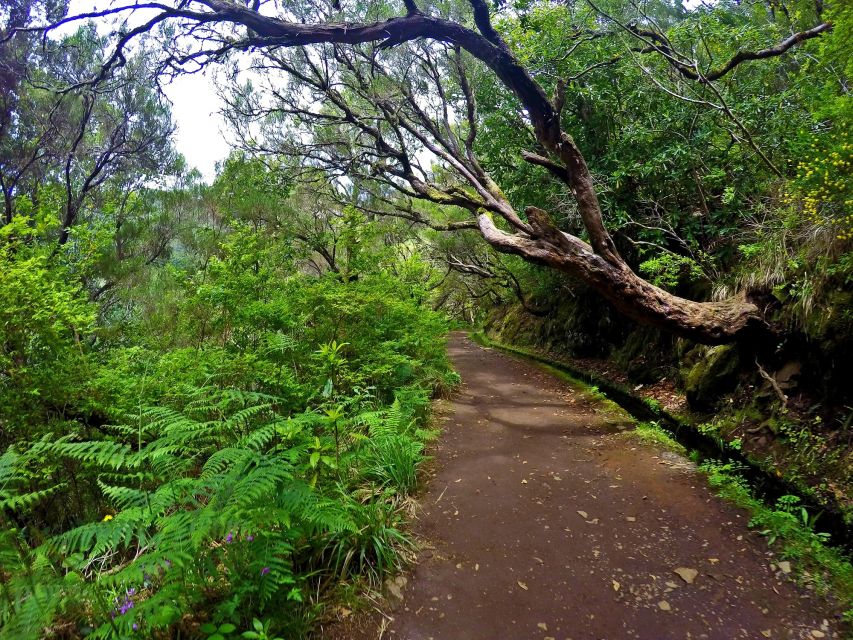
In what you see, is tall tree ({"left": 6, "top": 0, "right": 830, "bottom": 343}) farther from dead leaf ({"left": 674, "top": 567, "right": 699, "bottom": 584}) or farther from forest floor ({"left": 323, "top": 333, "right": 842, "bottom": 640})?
dead leaf ({"left": 674, "top": 567, "right": 699, "bottom": 584})

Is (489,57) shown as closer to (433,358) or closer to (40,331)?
(433,358)

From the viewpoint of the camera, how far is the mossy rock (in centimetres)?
482

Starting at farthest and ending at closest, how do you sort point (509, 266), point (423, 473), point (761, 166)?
point (509, 266), point (761, 166), point (423, 473)

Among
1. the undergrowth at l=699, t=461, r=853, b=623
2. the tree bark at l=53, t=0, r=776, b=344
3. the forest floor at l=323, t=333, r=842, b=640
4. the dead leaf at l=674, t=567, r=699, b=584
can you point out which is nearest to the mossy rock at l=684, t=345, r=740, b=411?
the tree bark at l=53, t=0, r=776, b=344

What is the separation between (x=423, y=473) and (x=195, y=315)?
17.4 feet

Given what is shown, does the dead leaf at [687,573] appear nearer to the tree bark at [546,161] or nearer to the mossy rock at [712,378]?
the mossy rock at [712,378]

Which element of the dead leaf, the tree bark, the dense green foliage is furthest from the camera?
the tree bark

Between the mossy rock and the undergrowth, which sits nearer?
the undergrowth

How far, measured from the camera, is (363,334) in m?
6.20

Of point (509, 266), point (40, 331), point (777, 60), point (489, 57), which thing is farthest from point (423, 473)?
Answer: point (509, 266)

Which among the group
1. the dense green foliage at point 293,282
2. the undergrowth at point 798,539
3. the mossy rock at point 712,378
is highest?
the dense green foliage at point 293,282

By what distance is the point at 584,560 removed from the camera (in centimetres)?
283

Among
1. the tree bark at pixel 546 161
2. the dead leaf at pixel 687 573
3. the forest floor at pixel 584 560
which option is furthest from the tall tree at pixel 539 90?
the dead leaf at pixel 687 573

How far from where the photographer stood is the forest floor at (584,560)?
2270 millimetres
